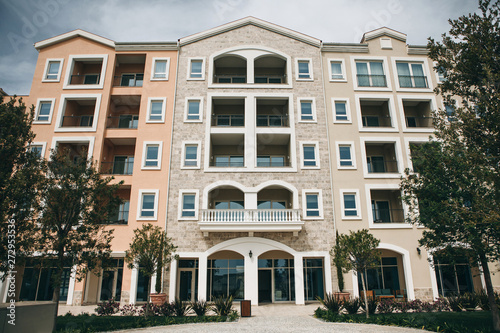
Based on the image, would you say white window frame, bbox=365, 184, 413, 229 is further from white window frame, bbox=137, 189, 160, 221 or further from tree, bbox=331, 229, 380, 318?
white window frame, bbox=137, 189, 160, 221

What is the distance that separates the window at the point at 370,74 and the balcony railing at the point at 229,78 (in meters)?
8.96

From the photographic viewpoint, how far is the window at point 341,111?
22938 mm

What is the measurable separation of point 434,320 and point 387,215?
10242 millimetres

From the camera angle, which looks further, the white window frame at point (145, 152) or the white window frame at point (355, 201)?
the white window frame at point (145, 152)

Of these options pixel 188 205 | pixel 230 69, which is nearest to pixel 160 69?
pixel 230 69

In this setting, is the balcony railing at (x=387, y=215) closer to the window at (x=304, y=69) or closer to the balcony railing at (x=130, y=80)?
the window at (x=304, y=69)

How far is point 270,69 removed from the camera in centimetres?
2577

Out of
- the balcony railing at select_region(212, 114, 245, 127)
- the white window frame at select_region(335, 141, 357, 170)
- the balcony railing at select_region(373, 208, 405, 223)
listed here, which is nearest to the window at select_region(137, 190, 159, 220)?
the balcony railing at select_region(212, 114, 245, 127)

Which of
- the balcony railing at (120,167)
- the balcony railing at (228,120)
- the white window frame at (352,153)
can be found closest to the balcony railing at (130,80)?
the balcony railing at (120,167)

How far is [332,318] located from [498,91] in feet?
35.4

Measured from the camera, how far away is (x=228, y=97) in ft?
76.8

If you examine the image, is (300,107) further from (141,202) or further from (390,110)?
(141,202)

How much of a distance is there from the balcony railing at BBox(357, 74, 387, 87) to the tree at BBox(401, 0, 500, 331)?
35.5 ft

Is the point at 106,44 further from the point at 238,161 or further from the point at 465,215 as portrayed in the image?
the point at 465,215
